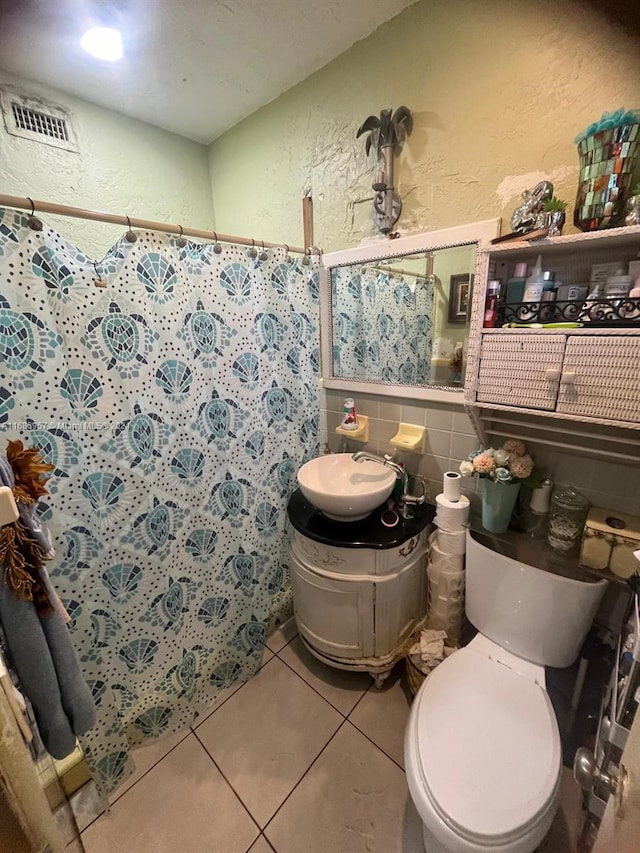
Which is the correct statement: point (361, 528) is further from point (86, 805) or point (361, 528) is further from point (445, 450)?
point (86, 805)

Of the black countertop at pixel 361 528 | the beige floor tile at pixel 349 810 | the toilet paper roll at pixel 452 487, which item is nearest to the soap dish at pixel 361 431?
the black countertop at pixel 361 528

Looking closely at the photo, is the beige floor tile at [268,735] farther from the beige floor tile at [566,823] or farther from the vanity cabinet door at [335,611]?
the beige floor tile at [566,823]

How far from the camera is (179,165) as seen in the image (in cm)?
178

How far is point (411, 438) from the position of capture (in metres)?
1.42

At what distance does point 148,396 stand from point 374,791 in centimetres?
149

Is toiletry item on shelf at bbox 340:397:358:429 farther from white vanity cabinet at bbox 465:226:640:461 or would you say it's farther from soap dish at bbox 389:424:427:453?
white vanity cabinet at bbox 465:226:640:461

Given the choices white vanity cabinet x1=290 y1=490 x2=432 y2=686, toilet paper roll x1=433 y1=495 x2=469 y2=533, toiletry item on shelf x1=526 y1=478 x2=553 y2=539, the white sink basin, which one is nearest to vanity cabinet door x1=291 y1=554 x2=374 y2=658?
white vanity cabinet x1=290 y1=490 x2=432 y2=686

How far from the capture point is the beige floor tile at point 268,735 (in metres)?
1.17

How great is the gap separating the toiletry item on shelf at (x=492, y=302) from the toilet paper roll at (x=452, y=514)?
0.60m

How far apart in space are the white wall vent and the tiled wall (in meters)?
1.53

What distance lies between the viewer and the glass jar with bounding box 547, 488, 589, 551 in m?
1.07

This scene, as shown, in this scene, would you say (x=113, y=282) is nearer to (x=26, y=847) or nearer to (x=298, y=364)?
(x=298, y=364)

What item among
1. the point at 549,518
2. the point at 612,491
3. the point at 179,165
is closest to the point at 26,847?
the point at 549,518

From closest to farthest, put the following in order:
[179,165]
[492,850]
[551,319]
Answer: [492,850] < [551,319] < [179,165]
